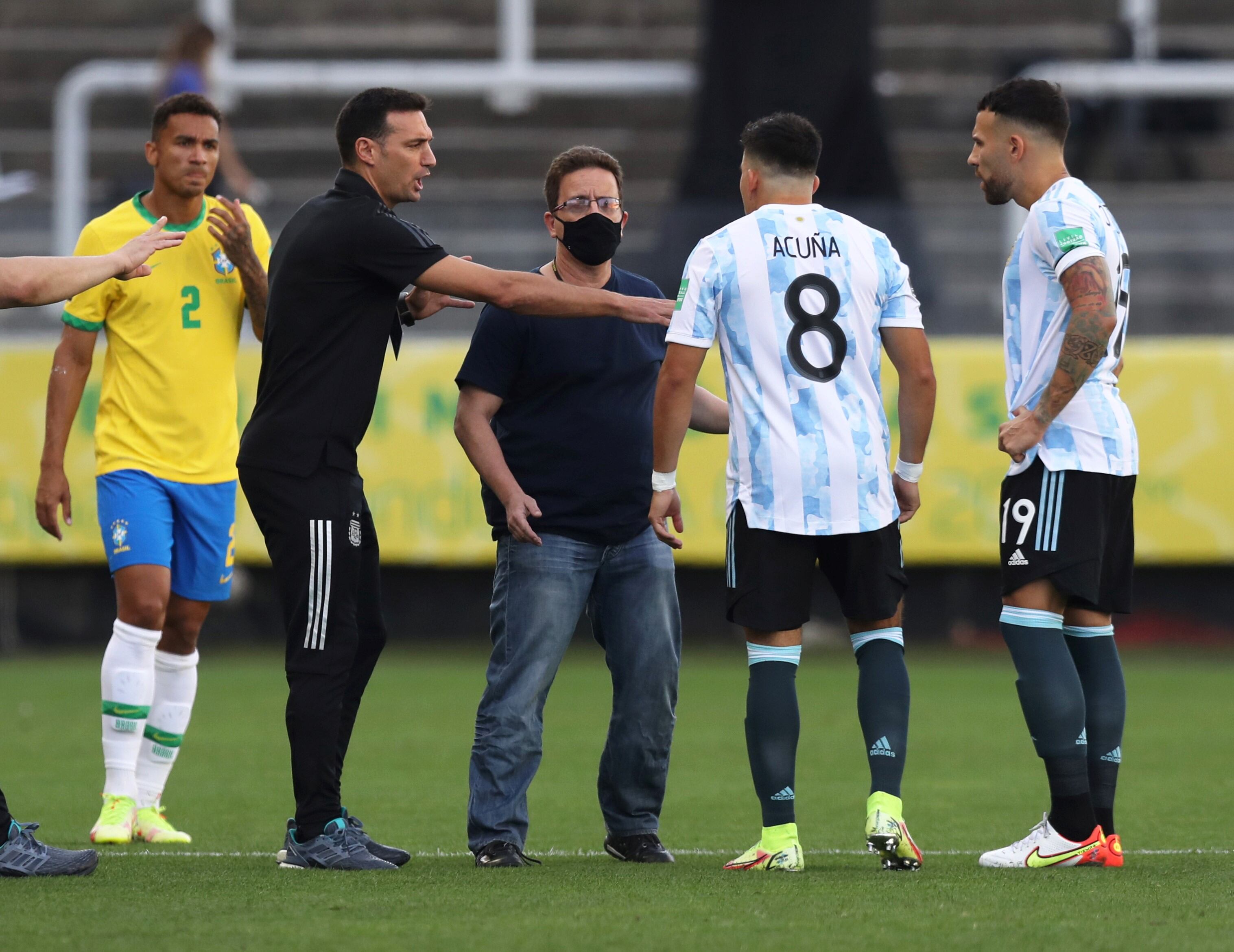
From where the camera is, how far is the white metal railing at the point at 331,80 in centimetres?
1421

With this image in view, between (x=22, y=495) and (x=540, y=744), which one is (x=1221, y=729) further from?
(x=22, y=495)

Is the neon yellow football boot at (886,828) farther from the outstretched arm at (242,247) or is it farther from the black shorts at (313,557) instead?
the outstretched arm at (242,247)

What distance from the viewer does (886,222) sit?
12625 millimetres

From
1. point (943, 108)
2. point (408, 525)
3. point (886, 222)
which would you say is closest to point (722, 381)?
point (886, 222)

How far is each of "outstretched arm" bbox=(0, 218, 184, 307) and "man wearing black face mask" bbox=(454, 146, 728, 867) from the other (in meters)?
1.04

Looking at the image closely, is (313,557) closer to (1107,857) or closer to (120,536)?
(120,536)

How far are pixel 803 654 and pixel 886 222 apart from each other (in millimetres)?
3119

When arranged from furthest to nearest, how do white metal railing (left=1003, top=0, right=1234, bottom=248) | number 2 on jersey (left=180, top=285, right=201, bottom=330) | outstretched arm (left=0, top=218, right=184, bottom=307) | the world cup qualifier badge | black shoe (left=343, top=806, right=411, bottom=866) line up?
white metal railing (left=1003, top=0, right=1234, bottom=248) < number 2 on jersey (left=180, top=285, right=201, bottom=330) < the world cup qualifier badge < black shoe (left=343, top=806, right=411, bottom=866) < outstretched arm (left=0, top=218, right=184, bottom=307)

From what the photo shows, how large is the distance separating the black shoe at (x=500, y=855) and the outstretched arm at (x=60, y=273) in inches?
75.8

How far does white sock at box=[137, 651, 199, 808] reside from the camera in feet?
20.5

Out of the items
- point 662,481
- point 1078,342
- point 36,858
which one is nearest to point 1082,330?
point 1078,342

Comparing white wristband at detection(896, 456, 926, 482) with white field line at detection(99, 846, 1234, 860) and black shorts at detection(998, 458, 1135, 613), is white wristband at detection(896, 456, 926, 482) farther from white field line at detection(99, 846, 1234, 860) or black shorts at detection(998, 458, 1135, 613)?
white field line at detection(99, 846, 1234, 860)

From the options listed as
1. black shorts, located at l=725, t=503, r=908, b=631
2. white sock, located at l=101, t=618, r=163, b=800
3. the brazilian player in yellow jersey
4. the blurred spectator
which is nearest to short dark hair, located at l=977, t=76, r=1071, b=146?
black shorts, located at l=725, t=503, r=908, b=631

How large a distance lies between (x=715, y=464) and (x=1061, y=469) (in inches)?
296
